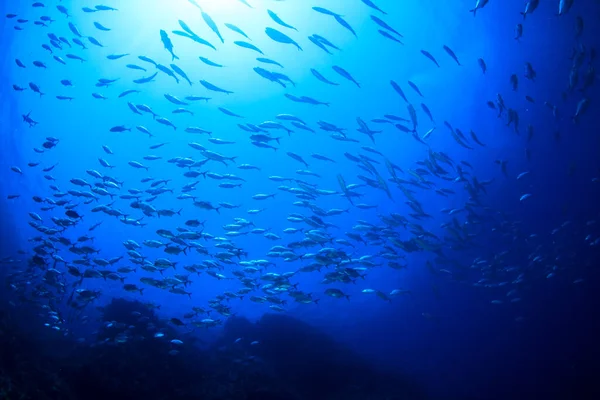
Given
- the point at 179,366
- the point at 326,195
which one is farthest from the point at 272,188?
the point at 179,366

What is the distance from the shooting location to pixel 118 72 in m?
25.3

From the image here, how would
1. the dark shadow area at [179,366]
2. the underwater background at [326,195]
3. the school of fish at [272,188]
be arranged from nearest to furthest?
the dark shadow area at [179,366] → the school of fish at [272,188] → the underwater background at [326,195]

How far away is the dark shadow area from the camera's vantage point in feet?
29.7

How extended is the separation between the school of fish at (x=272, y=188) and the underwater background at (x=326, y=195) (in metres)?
0.15

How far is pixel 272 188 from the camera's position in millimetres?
47406

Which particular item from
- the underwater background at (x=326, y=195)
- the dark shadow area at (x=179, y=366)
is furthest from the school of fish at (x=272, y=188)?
the dark shadow area at (x=179, y=366)

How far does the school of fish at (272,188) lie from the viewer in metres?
9.66

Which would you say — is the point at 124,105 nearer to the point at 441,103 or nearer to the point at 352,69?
the point at 352,69

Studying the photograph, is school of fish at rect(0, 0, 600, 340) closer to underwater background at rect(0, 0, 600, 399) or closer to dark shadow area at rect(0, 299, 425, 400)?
underwater background at rect(0, 0, 600, 399)

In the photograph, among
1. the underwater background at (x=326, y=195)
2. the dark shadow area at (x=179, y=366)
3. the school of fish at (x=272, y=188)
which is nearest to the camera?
the dark shadow area at (x=179, y=366)

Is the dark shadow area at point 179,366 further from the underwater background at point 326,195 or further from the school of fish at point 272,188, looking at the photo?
the school of fish at point 272,188

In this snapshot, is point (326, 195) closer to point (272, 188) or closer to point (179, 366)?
point (179, 366)

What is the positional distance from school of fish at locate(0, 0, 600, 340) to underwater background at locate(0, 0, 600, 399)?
0.15m

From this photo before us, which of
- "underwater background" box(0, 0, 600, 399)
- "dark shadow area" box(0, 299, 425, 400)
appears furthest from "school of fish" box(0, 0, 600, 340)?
"dark shadow area" box(0, 299, 425, 400)
